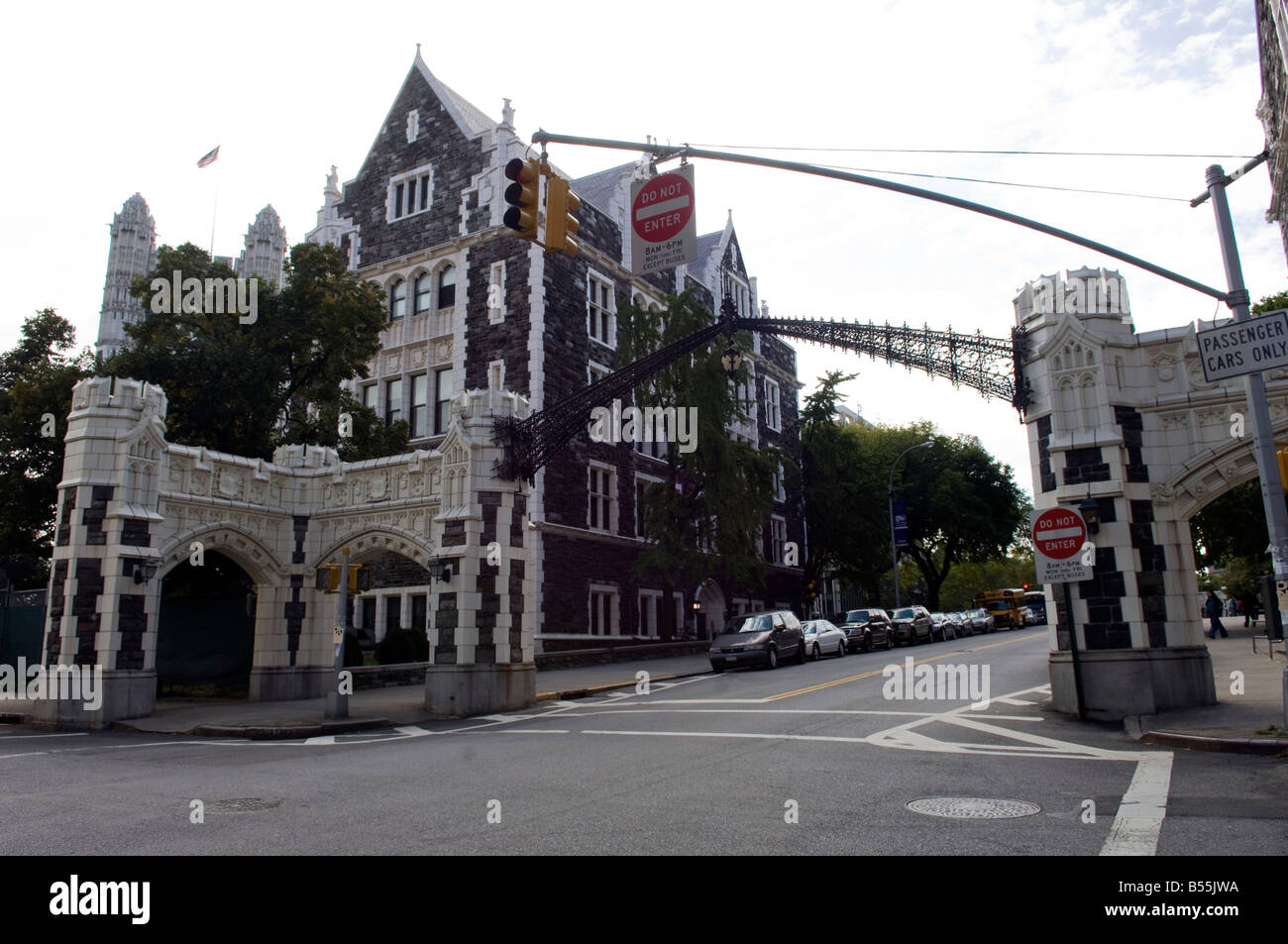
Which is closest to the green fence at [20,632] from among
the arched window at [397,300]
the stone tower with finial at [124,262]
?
the arched window at [397,300]

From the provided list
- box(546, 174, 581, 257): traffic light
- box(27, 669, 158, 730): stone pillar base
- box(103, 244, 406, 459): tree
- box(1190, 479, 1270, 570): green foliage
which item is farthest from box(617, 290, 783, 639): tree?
box(546, 174, 581, 257): traffic light

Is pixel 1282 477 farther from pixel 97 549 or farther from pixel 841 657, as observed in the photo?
pixel 841 657

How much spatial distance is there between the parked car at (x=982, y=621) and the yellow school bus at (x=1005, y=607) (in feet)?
6.73

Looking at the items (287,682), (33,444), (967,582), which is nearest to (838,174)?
(287,682)

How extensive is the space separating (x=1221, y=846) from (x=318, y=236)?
37556mm

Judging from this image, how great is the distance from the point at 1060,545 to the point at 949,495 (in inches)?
1805

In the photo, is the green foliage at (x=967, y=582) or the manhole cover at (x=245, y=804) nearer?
the manhole cover at (x=245, y=804)

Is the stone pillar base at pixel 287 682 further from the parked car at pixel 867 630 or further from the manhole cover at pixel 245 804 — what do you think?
the parked car at pixel 867 630

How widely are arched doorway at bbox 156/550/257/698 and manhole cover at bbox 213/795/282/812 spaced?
14571 millimetres

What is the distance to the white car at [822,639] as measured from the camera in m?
29.6

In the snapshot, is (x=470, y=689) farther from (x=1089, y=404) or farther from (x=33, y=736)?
(x=1089, y=404)

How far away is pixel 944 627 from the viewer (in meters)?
41.5

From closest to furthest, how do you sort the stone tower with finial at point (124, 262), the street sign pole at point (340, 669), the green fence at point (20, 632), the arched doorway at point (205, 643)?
the street sign pole at point (340, 669)
the arched doorway at point (205, 643)
the green fence at point (20, 632)
the stone tower with finial at point (124, 262)

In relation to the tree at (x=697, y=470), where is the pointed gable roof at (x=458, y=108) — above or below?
above
